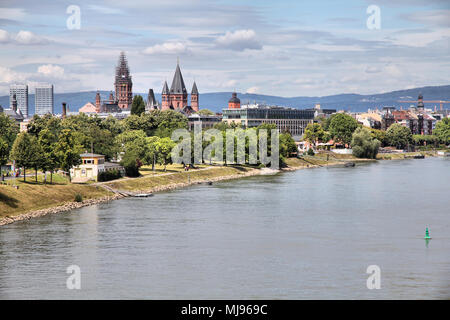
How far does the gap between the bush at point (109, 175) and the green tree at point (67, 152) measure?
4.35 meters

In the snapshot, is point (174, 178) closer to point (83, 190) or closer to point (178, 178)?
point (178, 178)

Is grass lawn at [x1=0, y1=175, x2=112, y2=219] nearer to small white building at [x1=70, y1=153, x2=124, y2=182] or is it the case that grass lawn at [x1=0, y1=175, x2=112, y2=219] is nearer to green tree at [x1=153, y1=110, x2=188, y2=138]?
small white building at [x1=70, y1=153, x2=124, y2=182]

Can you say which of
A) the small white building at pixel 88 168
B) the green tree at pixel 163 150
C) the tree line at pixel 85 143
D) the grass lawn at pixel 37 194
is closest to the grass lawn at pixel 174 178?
the small white building at pixel 88 168

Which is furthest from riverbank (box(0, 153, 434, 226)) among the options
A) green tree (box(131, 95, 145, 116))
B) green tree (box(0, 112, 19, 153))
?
green tree (box(131, 95, 145, 116))

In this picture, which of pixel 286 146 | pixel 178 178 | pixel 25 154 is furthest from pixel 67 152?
pixel 286 146

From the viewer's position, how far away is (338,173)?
142 meters

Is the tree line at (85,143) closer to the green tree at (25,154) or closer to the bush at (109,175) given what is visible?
the green tree at (25,154)

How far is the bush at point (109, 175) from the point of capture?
3849 inches

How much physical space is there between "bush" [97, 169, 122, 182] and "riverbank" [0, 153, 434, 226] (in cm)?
149

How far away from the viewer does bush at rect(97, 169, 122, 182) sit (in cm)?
9776

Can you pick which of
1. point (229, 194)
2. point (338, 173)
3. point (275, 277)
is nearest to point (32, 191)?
point (229, 194)

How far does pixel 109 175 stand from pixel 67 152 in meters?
9.70
